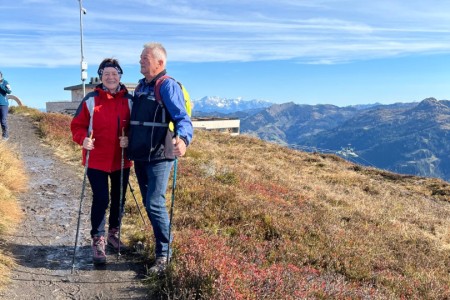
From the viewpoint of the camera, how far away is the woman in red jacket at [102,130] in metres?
4.90

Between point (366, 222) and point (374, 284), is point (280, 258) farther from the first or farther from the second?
point (366, 222)

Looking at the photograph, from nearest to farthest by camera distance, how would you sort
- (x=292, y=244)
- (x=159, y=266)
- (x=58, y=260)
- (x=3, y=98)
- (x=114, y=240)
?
(x=159, y=266) < (x=58, y=260) < (x=114, y=240) < (x=292, y=244) < (x=3, y=98)

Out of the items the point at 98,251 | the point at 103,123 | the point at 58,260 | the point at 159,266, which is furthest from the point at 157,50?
the point at 58,260

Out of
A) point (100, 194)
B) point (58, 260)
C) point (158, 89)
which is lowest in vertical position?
point (58, 260)

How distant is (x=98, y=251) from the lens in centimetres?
511

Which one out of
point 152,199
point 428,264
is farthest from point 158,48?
point 428,264

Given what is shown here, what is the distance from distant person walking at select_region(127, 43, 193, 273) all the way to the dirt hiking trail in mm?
538

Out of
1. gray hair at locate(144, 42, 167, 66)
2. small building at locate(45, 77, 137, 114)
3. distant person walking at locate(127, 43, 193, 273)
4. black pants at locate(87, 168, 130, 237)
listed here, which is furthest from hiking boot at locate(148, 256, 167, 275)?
small building at locate(45, 77, 137, 114)

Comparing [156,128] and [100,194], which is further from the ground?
[156,128]

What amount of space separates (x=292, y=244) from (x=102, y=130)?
394cm

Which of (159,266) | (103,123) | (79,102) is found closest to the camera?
(159,266)

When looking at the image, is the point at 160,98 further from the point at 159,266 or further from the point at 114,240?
the point at 114,240

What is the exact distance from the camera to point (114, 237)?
18.6ft

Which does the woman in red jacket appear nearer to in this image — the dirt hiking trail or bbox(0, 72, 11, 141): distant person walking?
the dirt hiking trail
